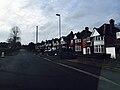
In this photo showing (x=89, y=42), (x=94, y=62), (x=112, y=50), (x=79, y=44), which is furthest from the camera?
(x=79, y=44)

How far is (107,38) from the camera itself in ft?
218

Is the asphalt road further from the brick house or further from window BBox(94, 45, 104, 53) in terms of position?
window BBox(94, 45, 104, 53)

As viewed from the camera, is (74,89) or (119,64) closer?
A: (74,89)

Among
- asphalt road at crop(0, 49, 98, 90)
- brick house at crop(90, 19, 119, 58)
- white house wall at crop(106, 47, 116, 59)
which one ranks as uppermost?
brick house at crop(90, 19, 119, 58)

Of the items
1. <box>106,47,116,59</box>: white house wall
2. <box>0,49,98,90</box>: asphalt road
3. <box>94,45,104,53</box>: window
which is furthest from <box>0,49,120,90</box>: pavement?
<box>94,45,104,53</box>: window

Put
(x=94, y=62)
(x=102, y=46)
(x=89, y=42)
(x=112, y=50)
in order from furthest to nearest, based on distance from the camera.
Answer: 1. (x=89, y=42)
2. (x=102, y=46)
3. (x=112, y=50)
4. (x=94, y=62)

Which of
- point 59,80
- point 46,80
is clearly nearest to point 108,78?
point 59,80

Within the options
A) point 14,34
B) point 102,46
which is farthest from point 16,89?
point 14,34

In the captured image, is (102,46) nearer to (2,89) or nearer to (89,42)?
(89,42)

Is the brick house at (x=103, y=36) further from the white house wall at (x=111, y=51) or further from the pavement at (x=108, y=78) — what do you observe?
the pavement at (x=108, y=78)

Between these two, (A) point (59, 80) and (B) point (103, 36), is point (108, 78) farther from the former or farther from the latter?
(B) point (103, 36)

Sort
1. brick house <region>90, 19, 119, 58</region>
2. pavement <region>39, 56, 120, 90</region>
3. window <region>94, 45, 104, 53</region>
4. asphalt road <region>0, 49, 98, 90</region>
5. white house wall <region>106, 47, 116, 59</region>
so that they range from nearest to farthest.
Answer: asphalt road <region>0, 49, 98, 90</region> → pavement <region>39, 56, 120, 90</region> → white house wall <region>106, 47, 116, 59</region> → brick house <region>90, 19, 119, 58</region> → window <region>94, 45, 104, 53</region>

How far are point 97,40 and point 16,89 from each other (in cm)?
5987

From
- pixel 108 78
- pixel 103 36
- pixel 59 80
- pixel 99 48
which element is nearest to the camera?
pixel 59 80
